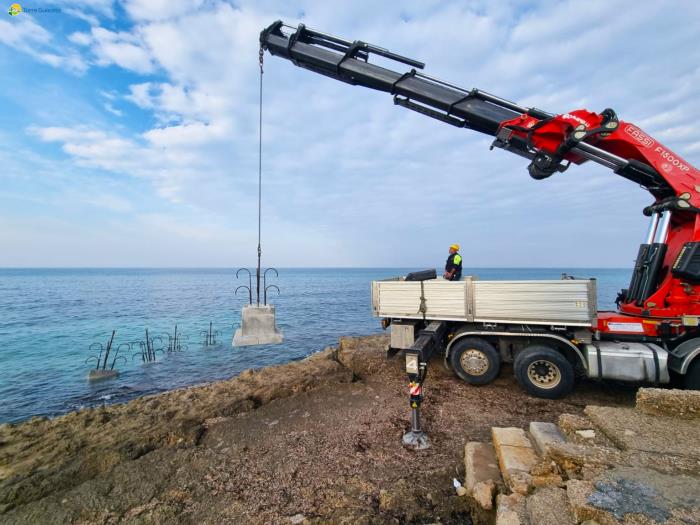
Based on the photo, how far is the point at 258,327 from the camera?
682 centimetres

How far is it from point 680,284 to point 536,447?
508 cm

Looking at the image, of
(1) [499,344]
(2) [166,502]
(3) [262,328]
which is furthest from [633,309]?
(2) [166,502]

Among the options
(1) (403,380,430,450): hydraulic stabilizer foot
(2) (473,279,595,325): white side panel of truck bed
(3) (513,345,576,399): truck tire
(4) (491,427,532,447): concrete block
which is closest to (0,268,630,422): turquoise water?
(1) (403,380,430,450): hydraulic stabilizer foot

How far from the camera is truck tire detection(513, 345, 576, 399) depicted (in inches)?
274

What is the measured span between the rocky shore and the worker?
303 centimetres

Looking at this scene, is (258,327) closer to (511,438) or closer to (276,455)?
(276,455)

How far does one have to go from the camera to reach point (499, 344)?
25.6 feet

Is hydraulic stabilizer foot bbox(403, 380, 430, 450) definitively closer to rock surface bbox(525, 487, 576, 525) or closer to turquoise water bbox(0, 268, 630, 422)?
rock surface bbox(525, 487, 576, 525)

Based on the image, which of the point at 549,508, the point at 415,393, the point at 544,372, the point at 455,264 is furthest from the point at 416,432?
the point at 455,264

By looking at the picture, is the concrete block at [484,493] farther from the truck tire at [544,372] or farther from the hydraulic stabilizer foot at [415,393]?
the truck tire at [544,372]

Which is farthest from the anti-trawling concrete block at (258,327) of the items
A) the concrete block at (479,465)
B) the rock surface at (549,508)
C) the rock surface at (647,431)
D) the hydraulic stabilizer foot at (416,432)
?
the rock surface at (647,431)

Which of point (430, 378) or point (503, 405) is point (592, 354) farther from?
point (430, 378)

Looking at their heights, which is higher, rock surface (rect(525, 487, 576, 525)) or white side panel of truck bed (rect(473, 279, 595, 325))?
white side panel of truck bed (rect(473, 279, 595, 325))

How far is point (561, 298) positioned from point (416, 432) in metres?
4.22
